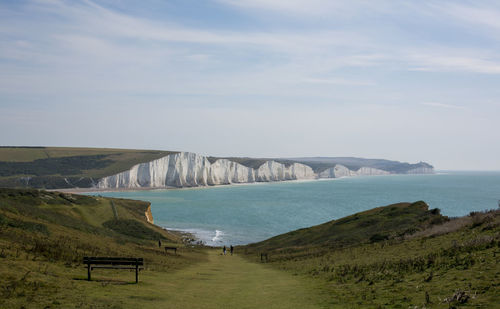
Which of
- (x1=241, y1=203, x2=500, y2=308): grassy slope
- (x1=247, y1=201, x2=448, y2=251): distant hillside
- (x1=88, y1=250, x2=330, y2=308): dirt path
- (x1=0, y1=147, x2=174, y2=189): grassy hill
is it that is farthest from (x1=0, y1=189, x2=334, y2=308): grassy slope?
(x1=0, y1=147, x2=174, y2=189): grassy hill

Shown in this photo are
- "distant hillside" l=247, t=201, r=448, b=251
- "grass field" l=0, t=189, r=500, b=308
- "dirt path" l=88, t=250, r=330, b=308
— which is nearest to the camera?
"grass field" l=0, t=189, r=500, b=308

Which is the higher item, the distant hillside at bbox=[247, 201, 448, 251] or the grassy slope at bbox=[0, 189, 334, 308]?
the grassy slope at bbox=[0, 189, 334, 308]

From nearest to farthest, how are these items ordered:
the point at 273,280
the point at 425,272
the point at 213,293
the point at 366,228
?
the point at 425,272, the point at 213,293, the point at 273,280, the point at 366,228

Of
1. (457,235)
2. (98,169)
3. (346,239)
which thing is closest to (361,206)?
(346,239)

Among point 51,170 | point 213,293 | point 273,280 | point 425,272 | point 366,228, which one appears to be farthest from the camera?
point 51,170

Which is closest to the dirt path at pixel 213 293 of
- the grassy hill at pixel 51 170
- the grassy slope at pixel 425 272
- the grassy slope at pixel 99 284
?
the grassy slope at pixel 99 284

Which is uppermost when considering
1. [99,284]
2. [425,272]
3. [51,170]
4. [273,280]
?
[425,272]

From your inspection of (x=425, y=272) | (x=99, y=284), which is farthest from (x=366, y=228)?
(x=99, y=284)

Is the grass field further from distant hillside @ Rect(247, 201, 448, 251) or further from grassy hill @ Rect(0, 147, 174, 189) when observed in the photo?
grassy hill @ Rect(0, 147, 174, 189)

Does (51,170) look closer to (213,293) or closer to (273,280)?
(273,280)

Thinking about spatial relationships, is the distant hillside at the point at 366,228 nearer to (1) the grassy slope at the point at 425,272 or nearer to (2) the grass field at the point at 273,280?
(1) the grassy slope at the point at 425,272

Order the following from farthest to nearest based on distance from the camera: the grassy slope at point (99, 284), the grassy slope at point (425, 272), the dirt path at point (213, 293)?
the dirt path at point (213, 293) < the grassy slope at point (99, 284) < the grassy slope at point (425, 272)

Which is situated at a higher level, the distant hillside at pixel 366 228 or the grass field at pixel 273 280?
the grass field at pixel 273 280
